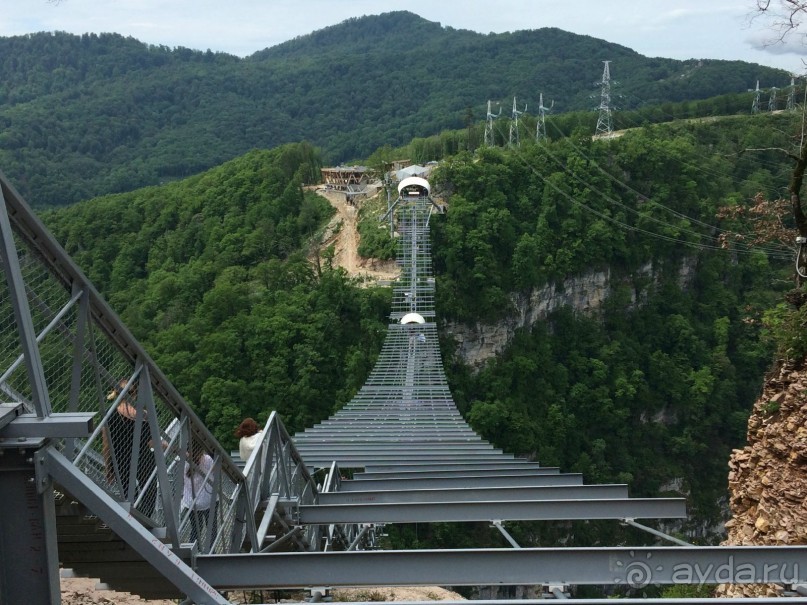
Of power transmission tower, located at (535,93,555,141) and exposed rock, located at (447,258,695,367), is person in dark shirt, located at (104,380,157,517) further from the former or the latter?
power transmission tower, located at (535,93,555,141)

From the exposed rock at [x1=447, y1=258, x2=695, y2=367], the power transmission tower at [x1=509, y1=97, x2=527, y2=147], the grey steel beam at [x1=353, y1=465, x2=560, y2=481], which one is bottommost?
the exposed rock at [x1=447, y1=258, x2=695, y2=367]

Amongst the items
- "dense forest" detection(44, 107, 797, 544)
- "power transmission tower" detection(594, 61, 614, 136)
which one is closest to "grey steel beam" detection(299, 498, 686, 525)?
"dense forest" detection(44, 107, 797, 544)

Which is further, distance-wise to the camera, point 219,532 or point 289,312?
point 289,312

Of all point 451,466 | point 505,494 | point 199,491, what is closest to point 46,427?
point 199,491

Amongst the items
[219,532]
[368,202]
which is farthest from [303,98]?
[219,532]

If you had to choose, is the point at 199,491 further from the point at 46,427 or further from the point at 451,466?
the point at 451,466

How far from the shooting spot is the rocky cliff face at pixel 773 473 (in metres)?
6.73

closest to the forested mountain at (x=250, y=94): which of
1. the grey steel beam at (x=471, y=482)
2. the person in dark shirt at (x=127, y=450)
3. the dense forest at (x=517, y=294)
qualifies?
the dense forest at (x=517, y=294)

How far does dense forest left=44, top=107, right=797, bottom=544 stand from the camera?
33906mm

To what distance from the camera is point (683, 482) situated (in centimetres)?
4100

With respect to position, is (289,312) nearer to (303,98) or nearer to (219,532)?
(219,532)

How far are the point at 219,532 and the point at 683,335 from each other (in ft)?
137

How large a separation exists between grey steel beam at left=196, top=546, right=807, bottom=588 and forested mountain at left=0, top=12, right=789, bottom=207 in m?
61.6

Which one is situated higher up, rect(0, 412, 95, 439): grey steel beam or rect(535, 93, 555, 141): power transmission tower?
rect(535, 93, 555, 141): power transmission tower
